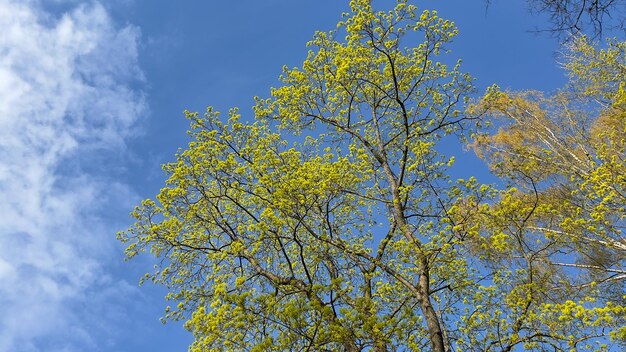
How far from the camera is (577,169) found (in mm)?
14250

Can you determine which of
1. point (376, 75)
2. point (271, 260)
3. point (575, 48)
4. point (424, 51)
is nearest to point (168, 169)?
point (271, 260)

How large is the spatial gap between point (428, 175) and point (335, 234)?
95.2 inches

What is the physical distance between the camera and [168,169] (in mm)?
9789

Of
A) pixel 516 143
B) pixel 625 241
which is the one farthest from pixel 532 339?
pixel 516 143

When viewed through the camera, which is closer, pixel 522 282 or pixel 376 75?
pixel 522 282

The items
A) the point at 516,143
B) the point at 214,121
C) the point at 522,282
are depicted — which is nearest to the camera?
the point at 522,282

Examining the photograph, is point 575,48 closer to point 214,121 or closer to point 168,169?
point 214,121

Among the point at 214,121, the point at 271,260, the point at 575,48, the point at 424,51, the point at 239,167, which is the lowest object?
the point at 271,260

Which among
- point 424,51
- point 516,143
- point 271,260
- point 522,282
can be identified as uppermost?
point 516,143

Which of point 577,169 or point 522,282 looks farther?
point 577,169

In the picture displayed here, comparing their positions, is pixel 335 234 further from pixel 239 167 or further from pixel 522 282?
pixel 522 282

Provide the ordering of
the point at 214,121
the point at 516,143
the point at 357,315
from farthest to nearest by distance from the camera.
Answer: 1. the point at 516,143
2. the point at 214,121
3. the point at 357,315

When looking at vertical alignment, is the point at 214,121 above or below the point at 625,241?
above

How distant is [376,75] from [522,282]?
5685 mm
